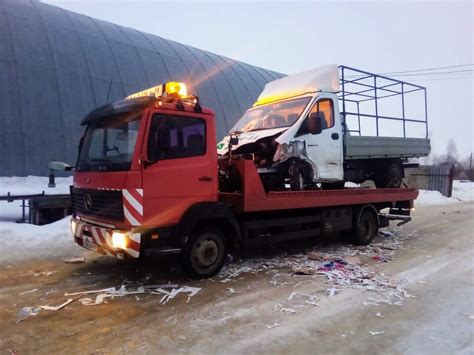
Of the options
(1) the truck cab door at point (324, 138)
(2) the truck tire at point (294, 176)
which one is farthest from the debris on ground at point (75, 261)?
(1) the truck cab door at point (324, 138)

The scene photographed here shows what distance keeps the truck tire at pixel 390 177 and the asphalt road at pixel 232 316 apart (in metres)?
3.59

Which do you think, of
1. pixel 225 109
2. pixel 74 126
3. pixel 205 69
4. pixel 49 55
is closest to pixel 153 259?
pixel 74 126

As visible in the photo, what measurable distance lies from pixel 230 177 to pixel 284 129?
1641 mm

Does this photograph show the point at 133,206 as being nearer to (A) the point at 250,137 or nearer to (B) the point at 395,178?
(A) the point at 250,137

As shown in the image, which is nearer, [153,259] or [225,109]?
[153,259]

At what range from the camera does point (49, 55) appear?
1486 cm

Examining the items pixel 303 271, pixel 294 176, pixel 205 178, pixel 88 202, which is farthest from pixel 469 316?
pixel 88 202

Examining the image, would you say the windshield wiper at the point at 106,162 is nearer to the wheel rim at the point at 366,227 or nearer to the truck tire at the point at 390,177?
the wheel rim at the point at 366,227

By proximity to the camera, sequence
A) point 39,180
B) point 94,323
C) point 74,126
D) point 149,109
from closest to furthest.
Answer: point 94,323, point 149,109, point 39,180, point 74,126

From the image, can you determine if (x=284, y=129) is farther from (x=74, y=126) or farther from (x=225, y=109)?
(x=225, y=109)

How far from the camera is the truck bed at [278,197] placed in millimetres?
6270

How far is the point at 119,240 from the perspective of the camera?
5.20m

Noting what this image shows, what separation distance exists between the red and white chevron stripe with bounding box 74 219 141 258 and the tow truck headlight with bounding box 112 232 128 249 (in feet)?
0.18

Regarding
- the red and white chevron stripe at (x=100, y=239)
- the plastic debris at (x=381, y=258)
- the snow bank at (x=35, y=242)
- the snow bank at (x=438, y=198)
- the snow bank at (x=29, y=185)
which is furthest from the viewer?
the snow bank at (x=438, y=198)
